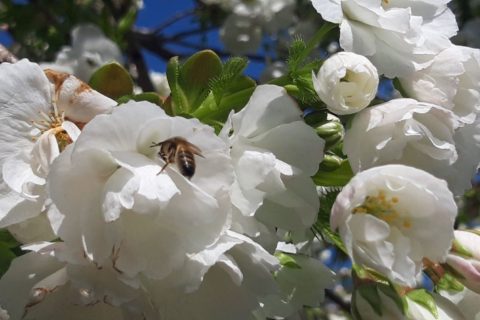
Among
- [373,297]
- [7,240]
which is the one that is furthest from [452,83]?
[7,240]

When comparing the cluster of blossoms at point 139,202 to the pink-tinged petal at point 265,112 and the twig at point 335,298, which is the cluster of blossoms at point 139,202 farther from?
the twig at point 335,298

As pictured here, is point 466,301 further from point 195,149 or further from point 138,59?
point 138,59

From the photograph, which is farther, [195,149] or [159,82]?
[159,82]

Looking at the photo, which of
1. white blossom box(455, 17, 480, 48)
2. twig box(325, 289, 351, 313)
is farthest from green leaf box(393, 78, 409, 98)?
white blossom box(455, 17, 480, 48)

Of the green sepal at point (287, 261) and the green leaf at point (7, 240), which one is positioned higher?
the green leaf at point (7, 240)

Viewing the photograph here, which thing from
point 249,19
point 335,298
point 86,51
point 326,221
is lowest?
point 335,298

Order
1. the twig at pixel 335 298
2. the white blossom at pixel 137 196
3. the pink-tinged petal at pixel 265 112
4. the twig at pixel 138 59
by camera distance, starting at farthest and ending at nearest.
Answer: the twig at pixel 138 59, the twig at pixel 335 298, the pink-tinged petal at pixel 265 112, the white blossom at pixel 137 196

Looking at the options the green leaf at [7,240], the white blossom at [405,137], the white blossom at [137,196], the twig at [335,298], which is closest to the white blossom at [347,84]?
the white blossom at [405,137]

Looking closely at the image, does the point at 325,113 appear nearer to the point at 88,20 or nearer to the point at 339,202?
the point at 339,202
